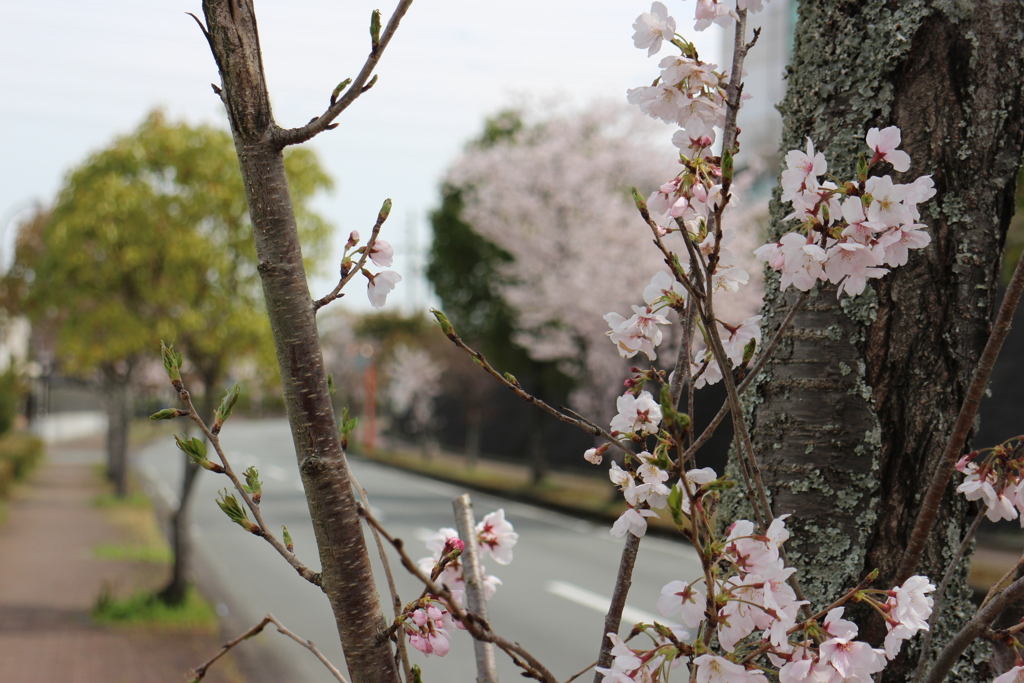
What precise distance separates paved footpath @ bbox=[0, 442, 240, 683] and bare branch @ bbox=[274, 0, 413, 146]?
3.73m

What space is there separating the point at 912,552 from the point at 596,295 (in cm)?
1432

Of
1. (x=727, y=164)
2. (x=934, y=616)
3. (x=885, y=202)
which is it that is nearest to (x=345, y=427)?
(x=727, y=164)

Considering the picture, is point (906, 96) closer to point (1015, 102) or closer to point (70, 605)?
point (1015, 102)

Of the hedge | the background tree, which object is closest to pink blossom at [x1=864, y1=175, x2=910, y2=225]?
the background tree

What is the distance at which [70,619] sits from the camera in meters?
7.73

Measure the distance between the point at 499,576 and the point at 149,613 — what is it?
375 cm

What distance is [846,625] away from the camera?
873mm

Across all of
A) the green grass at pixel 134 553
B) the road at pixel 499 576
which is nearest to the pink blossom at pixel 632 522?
the road at pixel 499 576

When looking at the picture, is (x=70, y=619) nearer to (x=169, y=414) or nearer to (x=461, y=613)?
(x=169, y=414)

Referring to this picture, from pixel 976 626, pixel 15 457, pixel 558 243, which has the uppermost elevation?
pixel 558 243

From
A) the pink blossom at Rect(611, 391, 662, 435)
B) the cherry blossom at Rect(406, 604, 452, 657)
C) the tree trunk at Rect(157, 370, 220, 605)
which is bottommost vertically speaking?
the tree trunk at Rect(157, 370, 220, 605)

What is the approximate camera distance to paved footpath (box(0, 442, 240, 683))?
20.7ft

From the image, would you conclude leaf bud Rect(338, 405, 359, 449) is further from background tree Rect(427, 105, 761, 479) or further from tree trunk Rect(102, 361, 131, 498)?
tree trunk Rect(102, 361, 131, 498)

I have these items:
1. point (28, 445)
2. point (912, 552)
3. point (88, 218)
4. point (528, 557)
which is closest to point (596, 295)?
point (528, 557)
